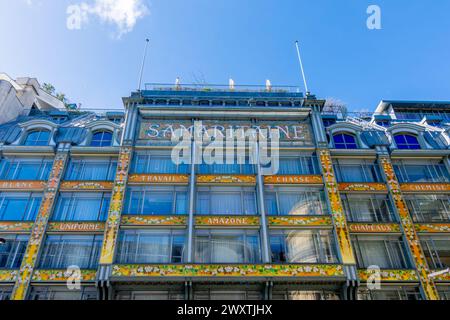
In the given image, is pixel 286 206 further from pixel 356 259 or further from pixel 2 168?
pixel 2 168

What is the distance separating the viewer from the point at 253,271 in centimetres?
2094

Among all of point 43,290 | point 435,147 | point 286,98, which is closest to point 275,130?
point 286,98

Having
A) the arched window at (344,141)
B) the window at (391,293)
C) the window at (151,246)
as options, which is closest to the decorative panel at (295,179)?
the arched window at (344,141)

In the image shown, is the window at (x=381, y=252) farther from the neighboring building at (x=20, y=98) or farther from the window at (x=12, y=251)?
the neighboring building at (x=20, y=98)

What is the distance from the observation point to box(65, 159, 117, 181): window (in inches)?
1039

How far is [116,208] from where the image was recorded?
77.5 feet

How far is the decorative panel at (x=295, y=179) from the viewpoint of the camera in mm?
25578

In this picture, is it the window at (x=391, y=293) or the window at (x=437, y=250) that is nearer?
the window at (x=391, y=293)

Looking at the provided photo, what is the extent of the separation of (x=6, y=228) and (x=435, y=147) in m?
33.1

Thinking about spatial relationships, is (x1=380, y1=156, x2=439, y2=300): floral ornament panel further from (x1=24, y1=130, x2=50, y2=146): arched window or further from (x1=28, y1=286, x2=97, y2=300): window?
(x1=24, y1=130, x2=50, y2=146): arched window

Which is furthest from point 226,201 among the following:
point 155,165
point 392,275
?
point 392,275

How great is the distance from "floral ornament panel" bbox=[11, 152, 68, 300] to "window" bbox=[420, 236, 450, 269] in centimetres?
2569

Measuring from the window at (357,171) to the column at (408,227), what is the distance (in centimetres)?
66

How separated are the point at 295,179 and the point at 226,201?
5.39m
